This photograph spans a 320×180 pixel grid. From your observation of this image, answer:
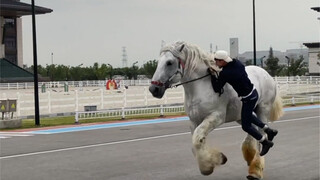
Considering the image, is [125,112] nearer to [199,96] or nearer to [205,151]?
[199,96]

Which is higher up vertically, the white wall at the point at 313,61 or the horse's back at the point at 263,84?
the white wall at the point at 313,61

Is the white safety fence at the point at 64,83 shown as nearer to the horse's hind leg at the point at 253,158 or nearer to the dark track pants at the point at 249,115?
the horse's hind leg at the point at 253,158

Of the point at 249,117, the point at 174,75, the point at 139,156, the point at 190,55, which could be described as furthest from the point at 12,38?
the point at 249,117

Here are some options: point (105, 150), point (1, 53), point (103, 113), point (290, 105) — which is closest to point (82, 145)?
point (105, 150)

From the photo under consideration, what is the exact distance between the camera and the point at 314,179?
884cm

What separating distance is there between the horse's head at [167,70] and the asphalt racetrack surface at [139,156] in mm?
2389

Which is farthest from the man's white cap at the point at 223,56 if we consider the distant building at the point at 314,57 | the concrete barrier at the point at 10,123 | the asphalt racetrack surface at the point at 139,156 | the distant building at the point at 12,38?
the distant building at the point at 314,57

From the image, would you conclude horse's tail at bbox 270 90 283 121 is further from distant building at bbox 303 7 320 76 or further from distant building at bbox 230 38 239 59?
distant building at bbox 303 7 320 76

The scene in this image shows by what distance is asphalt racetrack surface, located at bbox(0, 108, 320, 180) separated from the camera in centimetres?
970

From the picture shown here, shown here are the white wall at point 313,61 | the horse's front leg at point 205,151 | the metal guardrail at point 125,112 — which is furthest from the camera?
the white wall at point 313,61

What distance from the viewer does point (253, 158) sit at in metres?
8.42

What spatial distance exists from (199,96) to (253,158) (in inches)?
63.6

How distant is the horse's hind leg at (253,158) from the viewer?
826 cm

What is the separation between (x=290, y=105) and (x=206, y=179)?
28.0 meters
